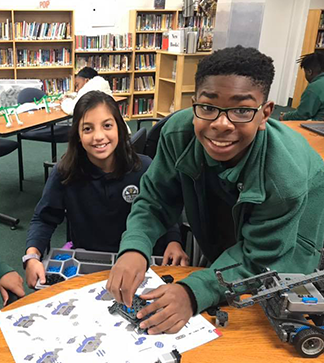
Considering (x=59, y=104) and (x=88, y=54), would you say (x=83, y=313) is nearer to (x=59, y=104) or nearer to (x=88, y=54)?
(x=59, y=104)

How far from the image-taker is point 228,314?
930 millimetres

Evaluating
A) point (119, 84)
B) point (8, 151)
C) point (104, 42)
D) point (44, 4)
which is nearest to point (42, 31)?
point (44, 4)

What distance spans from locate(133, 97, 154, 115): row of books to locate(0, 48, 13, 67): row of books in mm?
2034

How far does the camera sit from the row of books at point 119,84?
19.7 feet

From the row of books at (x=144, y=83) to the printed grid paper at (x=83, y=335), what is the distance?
5.55 metres

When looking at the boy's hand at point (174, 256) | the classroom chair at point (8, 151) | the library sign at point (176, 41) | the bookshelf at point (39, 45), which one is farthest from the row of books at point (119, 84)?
the boy's hand at point (174, 256)

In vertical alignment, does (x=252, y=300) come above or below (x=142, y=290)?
above

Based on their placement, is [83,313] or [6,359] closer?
[6,359]

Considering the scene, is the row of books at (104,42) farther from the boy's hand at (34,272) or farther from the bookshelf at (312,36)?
the boy's hand at (34,272)

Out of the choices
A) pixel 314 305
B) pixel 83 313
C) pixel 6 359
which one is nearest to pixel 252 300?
pixel 314 305

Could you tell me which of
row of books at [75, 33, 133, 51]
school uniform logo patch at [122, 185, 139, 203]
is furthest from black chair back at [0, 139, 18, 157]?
row of books at [75, 33, 133, 51]

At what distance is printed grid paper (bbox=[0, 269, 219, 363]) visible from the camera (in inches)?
31.1

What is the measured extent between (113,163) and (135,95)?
4912 millimetres

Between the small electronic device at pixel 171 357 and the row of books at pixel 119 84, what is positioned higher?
the row of books at pixel 119 84
